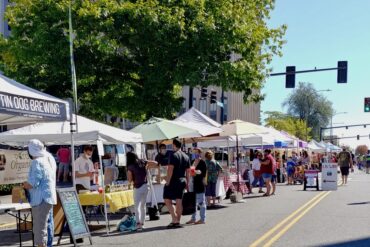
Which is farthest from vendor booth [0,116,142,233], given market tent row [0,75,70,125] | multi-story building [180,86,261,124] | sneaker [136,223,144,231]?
A: multi-story building [180,86,261,124]

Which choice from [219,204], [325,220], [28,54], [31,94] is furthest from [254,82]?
[31,94]

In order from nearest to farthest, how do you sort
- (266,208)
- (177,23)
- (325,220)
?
(325,220)
(266,208)
(177,23)

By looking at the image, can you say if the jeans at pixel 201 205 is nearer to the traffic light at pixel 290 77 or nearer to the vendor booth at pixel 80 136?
the vendor booth at pixel 80 136

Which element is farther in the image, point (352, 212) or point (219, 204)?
point (219, 204)

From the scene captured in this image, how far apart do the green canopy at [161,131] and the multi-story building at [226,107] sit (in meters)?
42.6

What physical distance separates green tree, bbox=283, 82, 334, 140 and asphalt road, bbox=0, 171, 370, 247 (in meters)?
98.6

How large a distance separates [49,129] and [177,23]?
10.5 meters

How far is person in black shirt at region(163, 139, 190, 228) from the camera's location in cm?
1320

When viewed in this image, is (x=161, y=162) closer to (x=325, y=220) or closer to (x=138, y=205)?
(x=138, y=205)

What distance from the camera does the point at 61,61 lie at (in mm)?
23516

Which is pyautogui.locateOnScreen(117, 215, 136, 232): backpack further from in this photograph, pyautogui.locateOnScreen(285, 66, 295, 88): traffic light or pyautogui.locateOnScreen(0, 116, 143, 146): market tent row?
pyautogui.locateOnScreen(285, 66, 295, 88): traffic light

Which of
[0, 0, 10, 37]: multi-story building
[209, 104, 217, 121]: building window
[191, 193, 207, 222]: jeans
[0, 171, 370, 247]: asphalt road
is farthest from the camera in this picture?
[209, 104, 217, 121]: building window

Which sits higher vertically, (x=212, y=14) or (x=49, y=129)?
(x=212, y=14)

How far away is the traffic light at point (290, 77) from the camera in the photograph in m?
30.3
